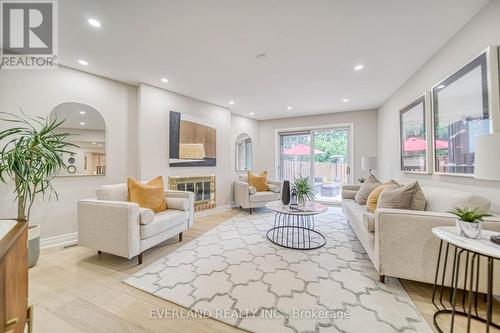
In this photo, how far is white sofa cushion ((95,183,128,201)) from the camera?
2.39 metres

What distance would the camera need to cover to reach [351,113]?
505 cm

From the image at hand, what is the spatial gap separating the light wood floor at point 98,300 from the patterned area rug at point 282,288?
0.10 m

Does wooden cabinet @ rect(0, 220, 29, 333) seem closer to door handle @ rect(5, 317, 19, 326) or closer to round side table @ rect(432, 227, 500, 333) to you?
door handle @ rect(5, 317, 19, 326)

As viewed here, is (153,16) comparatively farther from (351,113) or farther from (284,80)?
(351,113)

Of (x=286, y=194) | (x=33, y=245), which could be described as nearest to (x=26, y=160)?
(x=33, y=245)

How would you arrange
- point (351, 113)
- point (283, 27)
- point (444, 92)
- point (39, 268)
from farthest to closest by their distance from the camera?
point (351, 113)
point (444, 92)
point (39, 268)
point (283, 27)

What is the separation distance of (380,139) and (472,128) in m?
2.99

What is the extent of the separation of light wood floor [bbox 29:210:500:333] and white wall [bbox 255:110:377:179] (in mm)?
3723

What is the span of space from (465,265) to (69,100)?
4.65m

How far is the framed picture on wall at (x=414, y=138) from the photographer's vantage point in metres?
2.64

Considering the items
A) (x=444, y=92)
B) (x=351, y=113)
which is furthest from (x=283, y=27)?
(x=351, y=113)

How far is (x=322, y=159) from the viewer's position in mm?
5477

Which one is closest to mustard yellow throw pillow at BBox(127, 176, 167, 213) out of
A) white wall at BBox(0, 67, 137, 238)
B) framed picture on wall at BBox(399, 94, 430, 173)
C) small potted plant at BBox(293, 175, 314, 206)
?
white wall at BBox(0, 67, 137, 238)

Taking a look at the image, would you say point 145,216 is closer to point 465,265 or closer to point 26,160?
point 26,160
